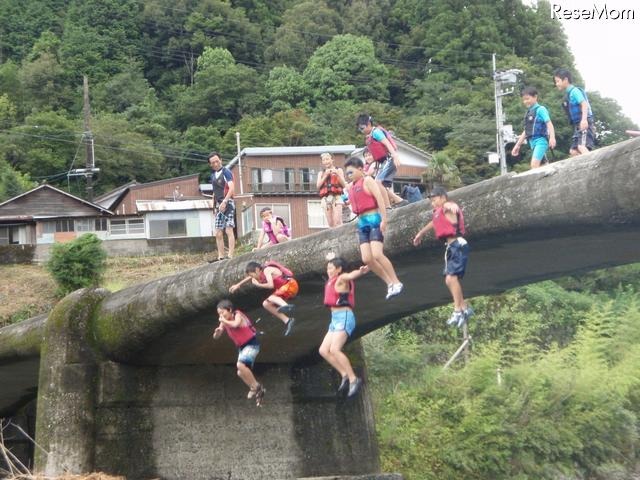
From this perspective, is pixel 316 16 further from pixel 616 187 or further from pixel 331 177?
pixel 616 187

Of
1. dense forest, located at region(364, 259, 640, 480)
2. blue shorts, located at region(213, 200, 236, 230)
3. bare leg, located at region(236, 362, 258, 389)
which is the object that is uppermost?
blue shorts, located at region(213, 200, 236, 230)

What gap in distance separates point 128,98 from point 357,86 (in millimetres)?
17702

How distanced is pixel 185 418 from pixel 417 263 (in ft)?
24.8

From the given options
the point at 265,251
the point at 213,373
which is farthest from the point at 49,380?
the point at 265,251

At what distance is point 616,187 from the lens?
34.5ft

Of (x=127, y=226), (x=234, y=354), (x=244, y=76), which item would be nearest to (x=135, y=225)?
(x=127, y=226)

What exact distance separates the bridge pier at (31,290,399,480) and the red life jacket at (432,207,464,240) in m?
8.71

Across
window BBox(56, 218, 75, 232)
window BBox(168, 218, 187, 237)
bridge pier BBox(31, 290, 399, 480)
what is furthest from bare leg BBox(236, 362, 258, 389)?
window BBox(56, 218, 75, 232)

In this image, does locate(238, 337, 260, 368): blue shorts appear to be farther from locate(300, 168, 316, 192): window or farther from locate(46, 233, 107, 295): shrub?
locate(300, 168, 316, 192): window

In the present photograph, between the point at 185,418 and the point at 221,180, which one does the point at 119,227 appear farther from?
the point at 221,180

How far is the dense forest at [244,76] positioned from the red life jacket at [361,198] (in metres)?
37.8

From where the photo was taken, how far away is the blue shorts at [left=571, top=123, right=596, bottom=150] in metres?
12.6

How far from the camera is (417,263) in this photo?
14062 millimetres

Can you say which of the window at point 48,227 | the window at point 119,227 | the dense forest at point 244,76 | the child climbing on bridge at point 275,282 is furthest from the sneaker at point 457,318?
the window at point 119,227
